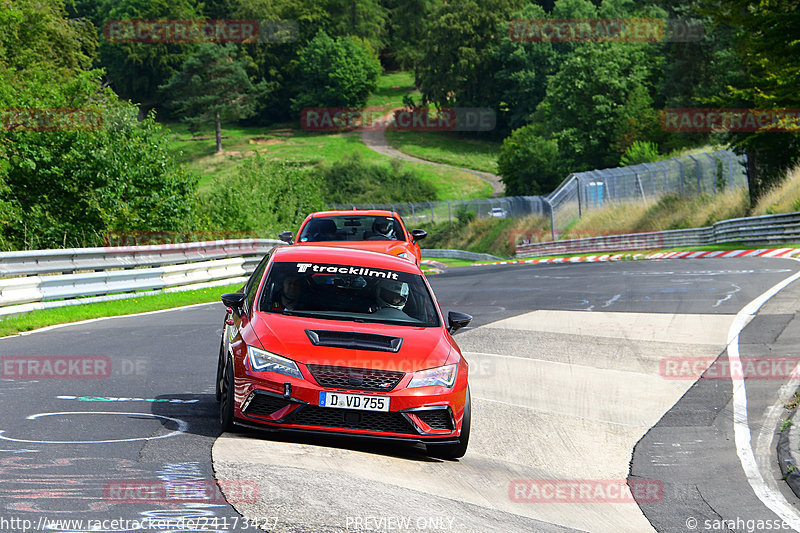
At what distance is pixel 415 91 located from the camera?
154 m

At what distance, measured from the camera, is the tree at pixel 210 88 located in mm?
125438

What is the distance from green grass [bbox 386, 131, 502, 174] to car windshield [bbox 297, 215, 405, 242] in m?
96.9

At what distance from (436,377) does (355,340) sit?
665mm

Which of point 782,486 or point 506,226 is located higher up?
point 782,486

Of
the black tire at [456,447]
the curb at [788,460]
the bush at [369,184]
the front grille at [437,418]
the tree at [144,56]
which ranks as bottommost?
the bush at [369,184]

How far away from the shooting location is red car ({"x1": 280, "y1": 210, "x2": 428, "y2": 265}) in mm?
15531

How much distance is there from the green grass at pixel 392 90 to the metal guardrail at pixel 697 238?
98258 mm

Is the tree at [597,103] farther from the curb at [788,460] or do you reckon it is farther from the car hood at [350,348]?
the car hood at [350,348]

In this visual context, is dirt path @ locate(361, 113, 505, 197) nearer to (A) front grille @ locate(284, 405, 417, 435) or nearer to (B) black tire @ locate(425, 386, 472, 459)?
(B) black tire @ locate(425, 386, 472, 459)

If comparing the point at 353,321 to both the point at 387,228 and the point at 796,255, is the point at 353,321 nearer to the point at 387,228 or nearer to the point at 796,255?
the point at 387,228

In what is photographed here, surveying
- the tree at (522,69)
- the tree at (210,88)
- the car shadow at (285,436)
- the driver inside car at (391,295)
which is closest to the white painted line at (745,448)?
the car shadow at (285,436)

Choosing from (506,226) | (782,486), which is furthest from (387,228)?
(506,226)

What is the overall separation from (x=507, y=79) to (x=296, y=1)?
158ft

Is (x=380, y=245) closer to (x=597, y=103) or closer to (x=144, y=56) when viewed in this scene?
(x=597, y=103)
